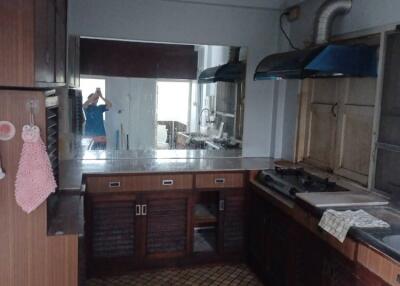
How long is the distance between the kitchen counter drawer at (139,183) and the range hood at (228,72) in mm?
1015

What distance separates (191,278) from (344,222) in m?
1.59

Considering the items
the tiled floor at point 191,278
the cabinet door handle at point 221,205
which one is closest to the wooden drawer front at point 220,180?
the cabinet door handle at point 221,205

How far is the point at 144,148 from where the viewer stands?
3.71 metres

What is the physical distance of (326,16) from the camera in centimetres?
287

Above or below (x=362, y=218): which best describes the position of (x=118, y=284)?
below

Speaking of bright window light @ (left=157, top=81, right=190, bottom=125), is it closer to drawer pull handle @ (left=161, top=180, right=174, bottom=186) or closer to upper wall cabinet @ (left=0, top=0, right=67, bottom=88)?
drawer pull handle @ (left=161, top=180, right=174, bottom=186)

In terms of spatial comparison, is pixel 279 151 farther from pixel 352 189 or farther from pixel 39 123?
pixel 39 123

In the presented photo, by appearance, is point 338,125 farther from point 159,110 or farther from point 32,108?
point 32,108

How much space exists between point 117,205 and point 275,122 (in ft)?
5.66

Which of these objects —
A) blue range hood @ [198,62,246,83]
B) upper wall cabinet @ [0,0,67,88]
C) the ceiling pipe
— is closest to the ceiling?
blue range hood @ [198,62,246,83]


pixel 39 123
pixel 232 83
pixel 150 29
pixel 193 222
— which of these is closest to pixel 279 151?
pixel 232 83

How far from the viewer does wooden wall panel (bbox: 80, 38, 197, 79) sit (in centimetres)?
346

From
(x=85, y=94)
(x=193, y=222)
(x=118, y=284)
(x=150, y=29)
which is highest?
(x=150, y=29)

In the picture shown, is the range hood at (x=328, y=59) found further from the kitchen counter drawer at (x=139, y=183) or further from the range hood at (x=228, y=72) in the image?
the kitchen counter drawer at (x=139, y=183)
